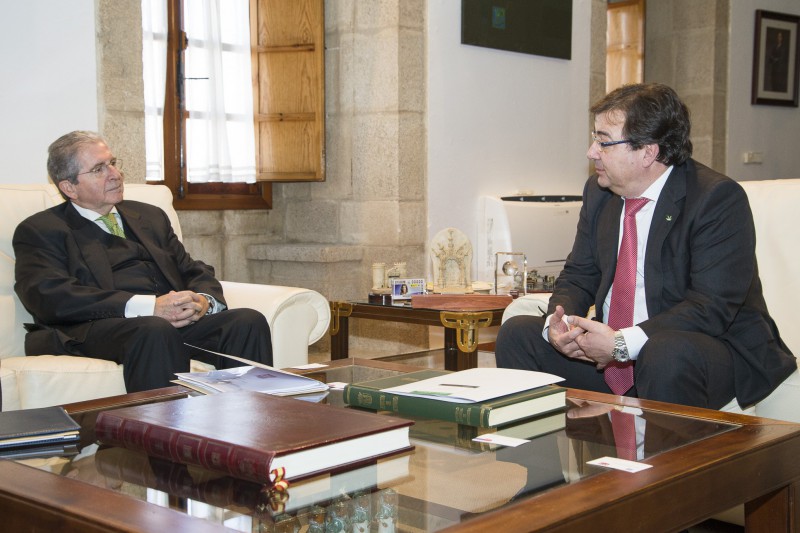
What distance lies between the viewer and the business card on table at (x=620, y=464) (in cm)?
141

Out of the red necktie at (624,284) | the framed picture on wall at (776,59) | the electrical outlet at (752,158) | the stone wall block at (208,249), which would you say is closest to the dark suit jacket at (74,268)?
the red necktie at (624,284)

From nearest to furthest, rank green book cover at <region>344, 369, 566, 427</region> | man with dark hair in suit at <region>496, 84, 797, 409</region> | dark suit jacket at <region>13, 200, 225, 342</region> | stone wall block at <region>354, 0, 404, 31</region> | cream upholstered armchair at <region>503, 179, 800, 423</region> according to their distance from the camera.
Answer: green book cover at <region>344, 369, 566, 427</region> < man with dark hair in suit at <region>496, 84, 797, 409</region> < cream upholstered armchair at <region>503, 179, 800, 423</region> < dark suit jacket at <region>13, 200, 225, 342</region> < stone wall block at <region>354, 0, 404, 31</region>

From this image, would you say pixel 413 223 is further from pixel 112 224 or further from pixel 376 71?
pixel 112 224

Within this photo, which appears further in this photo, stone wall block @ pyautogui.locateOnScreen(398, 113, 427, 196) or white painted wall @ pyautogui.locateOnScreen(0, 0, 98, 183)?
stone wall block @ pyautogui.locateOnScreen(398, 113, 427, 196)

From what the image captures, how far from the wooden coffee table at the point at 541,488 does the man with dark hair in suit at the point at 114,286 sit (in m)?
1.19

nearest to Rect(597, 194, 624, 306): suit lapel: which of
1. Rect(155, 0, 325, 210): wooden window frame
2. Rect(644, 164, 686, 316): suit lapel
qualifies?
Rect(644, 164, 686, 316): suit lapel

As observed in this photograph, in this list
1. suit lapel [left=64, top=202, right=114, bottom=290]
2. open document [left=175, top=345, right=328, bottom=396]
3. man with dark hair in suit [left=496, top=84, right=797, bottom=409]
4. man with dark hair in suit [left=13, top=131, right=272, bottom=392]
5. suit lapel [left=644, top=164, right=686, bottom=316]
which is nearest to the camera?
open document [left=175, top=345, right=328, bottom=396]

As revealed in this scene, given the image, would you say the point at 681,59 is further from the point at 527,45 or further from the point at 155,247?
the point at 155,247

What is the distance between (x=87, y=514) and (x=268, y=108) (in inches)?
185

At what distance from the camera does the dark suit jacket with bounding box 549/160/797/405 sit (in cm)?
235

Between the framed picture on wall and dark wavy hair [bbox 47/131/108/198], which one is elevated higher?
the framed picture on wall

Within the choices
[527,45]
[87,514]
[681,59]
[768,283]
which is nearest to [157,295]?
[768,283]

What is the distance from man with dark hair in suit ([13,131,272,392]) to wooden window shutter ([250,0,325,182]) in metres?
2.16

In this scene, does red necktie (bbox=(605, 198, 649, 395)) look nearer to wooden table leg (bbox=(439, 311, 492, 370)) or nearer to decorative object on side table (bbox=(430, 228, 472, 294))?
wooden table leg (bbox=(439, 311, 492, 370))
